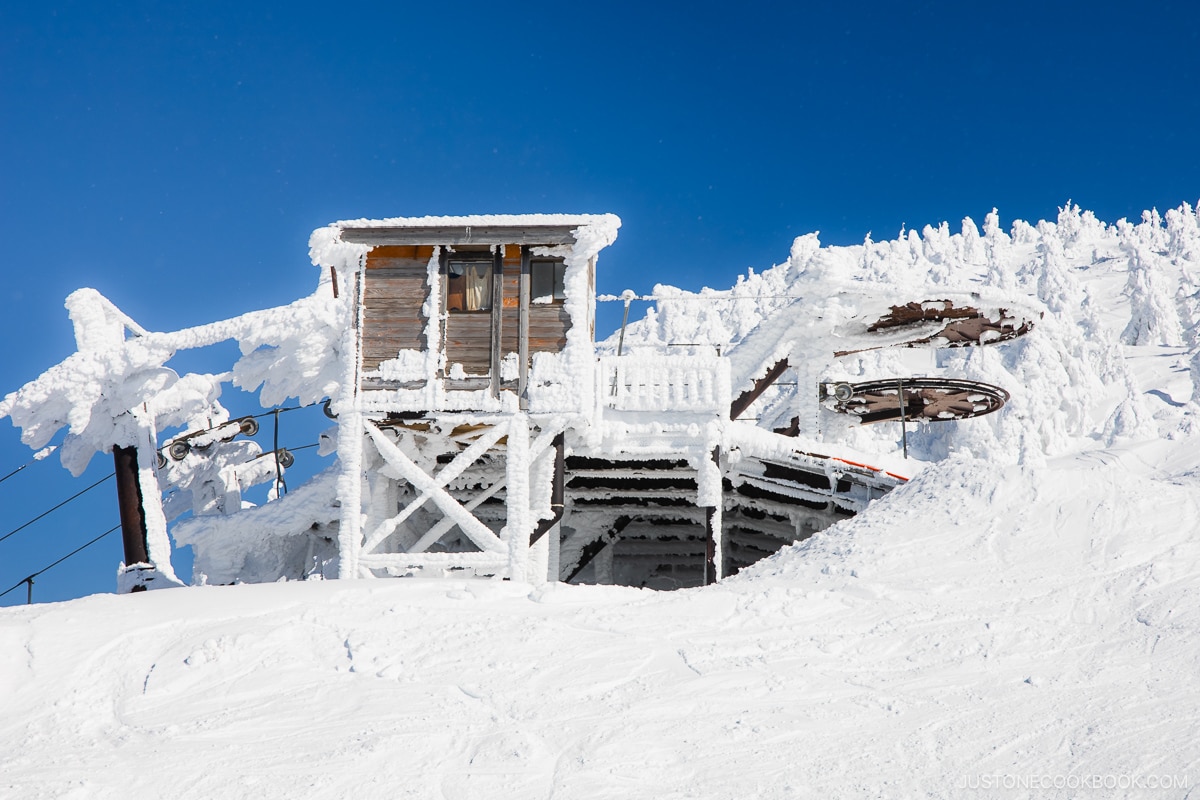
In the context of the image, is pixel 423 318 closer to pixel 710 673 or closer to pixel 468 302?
pixel 468 302

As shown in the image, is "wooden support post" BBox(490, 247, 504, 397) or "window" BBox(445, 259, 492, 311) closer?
"wooden support post" BBox(490, 247, 504, 397)

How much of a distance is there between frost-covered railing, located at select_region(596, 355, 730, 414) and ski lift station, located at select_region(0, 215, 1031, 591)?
0.04 metres

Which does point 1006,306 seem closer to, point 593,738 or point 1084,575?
point 1084,575

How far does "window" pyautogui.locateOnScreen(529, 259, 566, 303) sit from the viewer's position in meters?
14.4

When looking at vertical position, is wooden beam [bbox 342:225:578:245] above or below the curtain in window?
above

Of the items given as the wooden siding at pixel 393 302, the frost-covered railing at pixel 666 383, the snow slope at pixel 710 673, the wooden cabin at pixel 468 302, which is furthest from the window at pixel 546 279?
the snow slope at pixel 710 673

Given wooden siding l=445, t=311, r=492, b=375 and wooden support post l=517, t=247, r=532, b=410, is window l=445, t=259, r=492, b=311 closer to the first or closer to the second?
wooden siding l=445, t=311, r=492, b=375

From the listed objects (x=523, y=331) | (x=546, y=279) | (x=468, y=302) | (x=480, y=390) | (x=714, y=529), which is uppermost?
(x=546, y=279)

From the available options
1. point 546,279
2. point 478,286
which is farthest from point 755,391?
point 478,286

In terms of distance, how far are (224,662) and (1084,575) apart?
7.95m

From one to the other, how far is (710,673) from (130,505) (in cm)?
1407

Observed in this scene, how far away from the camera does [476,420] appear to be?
13.9 meters

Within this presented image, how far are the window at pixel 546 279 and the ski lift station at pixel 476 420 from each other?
0.10 ft

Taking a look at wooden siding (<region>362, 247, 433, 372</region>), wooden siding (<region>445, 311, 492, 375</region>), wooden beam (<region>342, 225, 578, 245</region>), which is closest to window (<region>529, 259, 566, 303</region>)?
wooden beam (<region>342, 225, 578, 245</region>)
